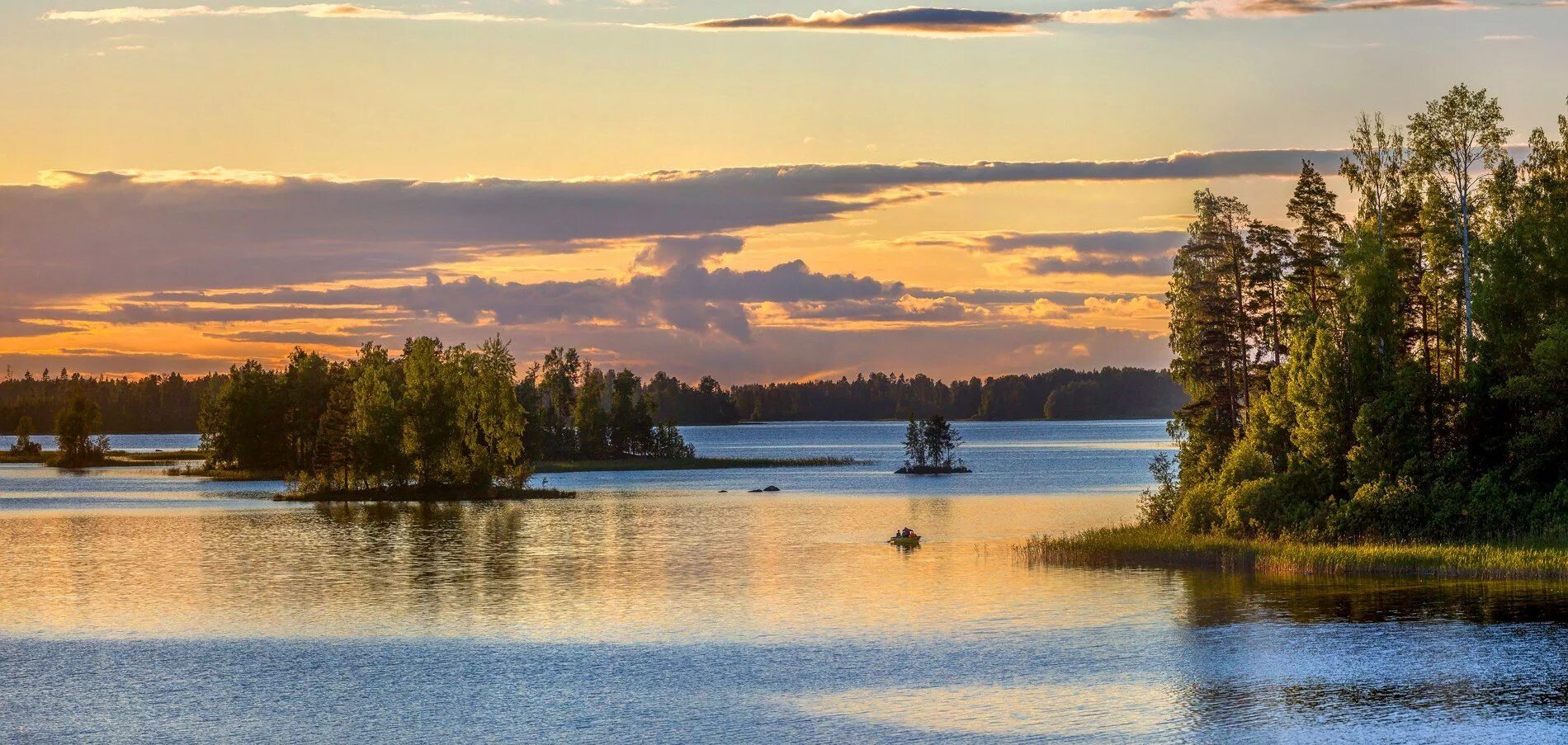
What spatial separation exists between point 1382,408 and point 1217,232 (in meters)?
18.6

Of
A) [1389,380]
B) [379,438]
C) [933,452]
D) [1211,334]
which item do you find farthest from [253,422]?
[1389,380]

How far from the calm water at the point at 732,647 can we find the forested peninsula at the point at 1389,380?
26.1 feet

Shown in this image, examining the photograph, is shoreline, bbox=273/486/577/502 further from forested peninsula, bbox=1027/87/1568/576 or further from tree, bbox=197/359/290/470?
forested peninsula, bbox=1027/87/1568/576

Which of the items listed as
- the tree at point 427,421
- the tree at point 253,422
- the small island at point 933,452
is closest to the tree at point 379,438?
the tree at point 427,421

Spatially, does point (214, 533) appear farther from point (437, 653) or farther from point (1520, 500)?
point (1520, 500)

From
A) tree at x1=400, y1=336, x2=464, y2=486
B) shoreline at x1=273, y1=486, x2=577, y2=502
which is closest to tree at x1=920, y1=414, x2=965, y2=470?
shoreline at x1=273, y1=486, x2=577, y2=502

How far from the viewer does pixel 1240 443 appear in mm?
78562

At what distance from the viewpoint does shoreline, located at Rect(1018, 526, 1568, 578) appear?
62781 millimetres

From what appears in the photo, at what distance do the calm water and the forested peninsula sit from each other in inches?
314

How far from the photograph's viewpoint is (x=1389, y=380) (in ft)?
246

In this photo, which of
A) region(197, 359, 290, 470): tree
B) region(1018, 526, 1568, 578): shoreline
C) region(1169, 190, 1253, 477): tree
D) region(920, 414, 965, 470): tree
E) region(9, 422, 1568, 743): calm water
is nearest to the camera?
region(9, 422, 1568, 743): calm water

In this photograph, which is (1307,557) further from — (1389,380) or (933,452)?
(933,452)

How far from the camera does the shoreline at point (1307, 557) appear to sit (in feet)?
206

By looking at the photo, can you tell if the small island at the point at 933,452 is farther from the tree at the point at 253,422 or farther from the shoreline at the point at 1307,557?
the shoreline at the point at 1307,557
